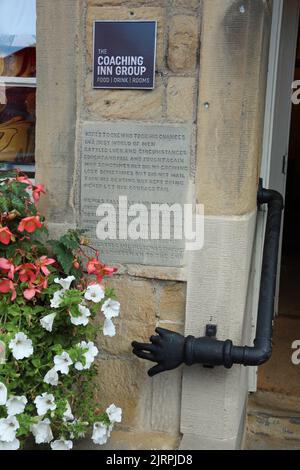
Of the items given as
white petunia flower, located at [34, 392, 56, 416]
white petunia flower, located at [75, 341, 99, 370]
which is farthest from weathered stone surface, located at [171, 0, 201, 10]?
white petunia flower, located at [34, 392, 56, 416]

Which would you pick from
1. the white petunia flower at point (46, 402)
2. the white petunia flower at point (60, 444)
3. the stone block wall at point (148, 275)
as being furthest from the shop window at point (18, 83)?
the white petunia flower at point (60, 444)

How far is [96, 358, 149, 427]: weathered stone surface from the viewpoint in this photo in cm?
251

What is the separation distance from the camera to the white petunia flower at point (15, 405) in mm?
2053

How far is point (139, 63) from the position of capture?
92.4 inches

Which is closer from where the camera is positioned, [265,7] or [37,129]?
[265,7]

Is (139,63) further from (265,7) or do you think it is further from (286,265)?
(286,265)

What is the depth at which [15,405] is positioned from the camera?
2.06 meters

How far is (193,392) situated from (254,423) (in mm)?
636

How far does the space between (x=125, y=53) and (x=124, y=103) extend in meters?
0.19

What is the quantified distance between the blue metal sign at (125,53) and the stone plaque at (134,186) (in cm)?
18

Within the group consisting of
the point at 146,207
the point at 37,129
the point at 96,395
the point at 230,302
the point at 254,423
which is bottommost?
the point at 254,423

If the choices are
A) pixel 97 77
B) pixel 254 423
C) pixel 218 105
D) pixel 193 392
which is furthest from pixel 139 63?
pixel 254 423

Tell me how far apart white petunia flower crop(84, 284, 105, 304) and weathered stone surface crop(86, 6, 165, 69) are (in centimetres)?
90

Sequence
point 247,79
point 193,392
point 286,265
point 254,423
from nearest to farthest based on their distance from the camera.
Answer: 1. point 247,79
2. point 193,392
3. point 254,423
4. point 286,265
